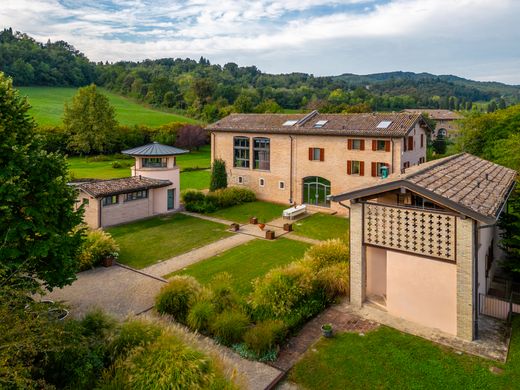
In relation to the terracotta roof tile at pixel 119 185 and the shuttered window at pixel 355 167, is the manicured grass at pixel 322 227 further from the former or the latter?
the terracotta roof tile at pixel 119 185

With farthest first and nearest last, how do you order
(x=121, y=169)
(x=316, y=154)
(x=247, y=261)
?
1. (x=121, y=169)
2. (x=316, y=154)
3. (x=247, y=261)

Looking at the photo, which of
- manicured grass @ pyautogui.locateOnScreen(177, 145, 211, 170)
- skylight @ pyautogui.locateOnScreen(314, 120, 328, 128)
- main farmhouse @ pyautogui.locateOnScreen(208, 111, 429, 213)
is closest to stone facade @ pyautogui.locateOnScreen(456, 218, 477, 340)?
main farmhouse @ pyautogui.locateOnScreen(208, 111, 429, 213)

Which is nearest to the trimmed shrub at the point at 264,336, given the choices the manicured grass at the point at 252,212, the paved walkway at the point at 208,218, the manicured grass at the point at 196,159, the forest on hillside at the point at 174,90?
the paved walkway at the point at 208,218

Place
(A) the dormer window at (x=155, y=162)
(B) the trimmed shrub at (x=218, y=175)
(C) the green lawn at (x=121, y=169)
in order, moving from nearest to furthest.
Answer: (A) the dormer window at (x=155, y=162) < (B) the trimmed shrub at (x=218, y=175) < (C) the green lawn at (x=121, y=169)

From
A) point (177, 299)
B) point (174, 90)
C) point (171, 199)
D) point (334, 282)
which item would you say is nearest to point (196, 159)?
point (171, 199)

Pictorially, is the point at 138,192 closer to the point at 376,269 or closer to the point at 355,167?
the point at 355,167
